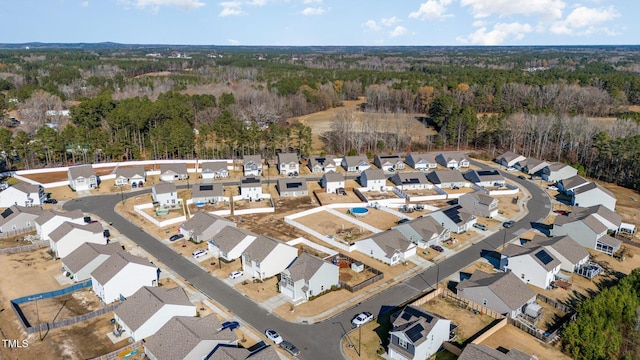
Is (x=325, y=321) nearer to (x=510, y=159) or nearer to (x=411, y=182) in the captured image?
(x=411, y=182)

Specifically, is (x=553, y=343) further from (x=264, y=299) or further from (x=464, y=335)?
(x=264, y=299)

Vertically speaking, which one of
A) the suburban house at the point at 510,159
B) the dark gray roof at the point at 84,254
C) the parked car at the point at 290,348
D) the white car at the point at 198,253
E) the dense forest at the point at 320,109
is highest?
the dense forest at the point at 320,109

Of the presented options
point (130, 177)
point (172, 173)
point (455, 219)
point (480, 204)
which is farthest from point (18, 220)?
point (480, 204)

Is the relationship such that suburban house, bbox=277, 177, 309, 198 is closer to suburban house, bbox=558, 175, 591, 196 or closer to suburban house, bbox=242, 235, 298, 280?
suburban house, bbox=242, 235, 298, 280

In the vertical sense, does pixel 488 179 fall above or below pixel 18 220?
above

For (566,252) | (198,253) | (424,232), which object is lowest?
(198,253)

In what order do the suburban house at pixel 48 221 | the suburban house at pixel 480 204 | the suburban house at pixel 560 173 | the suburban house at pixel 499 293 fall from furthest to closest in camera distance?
the suburban house at pixel 560 173
the suburban house at pixel 480 204
the suburban house at pixel 48 221
the suburban house at pixel 499 293

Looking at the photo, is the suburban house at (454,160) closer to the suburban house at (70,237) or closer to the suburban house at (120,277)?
the suburban house at (120,277)

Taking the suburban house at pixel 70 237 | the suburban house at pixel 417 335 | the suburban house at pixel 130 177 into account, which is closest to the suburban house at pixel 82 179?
the suburban house at pixel 130 177
